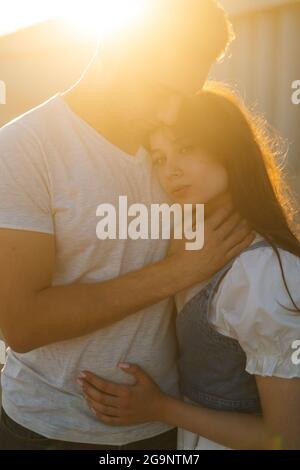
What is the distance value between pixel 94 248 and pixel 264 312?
473 mm

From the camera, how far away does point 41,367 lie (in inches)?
70.7

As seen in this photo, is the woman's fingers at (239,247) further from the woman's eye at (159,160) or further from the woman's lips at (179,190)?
the woman's eye at (159,160)

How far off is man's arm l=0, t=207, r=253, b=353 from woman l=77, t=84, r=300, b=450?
0.06m

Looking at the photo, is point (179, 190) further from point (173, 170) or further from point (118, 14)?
point (118, 14)

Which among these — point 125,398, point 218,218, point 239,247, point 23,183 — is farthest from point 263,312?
point 23,183

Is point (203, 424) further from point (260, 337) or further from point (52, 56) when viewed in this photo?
point (52, 56)

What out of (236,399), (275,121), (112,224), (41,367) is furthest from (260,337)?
(275,121)

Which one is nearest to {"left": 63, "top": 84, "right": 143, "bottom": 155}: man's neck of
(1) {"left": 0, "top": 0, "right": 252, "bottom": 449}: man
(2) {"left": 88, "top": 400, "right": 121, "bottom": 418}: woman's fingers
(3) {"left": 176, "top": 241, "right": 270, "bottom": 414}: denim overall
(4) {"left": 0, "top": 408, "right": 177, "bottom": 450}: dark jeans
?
(1) {"left": 0, "top": 0, "right": 252, "bottom": 449}: man

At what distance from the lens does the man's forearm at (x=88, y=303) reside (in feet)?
5.39

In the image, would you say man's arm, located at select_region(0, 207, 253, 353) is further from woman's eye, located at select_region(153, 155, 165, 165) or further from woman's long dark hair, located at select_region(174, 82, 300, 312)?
woman's eye, located at select_region(153, 155, 165, 165)

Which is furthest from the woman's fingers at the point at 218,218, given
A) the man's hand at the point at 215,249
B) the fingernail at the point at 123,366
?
the fingernail at the point at 123,366

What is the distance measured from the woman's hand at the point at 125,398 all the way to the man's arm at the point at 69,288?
15 cm
